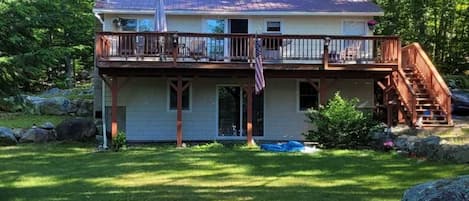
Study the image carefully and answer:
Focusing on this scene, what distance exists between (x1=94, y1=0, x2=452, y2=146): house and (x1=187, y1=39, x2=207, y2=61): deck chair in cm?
3

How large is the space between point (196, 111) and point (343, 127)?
18.3 feet

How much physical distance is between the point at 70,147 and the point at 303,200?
1057 centimetres

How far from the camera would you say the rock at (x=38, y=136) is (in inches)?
759

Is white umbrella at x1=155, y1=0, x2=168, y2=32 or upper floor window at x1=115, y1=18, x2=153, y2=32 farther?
upper floor window at x1=115, y1=18, x2=153, y2=32

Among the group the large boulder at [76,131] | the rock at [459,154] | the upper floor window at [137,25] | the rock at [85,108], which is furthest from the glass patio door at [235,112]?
the rock at [459,154]

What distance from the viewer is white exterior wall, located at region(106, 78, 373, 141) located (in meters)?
20.1

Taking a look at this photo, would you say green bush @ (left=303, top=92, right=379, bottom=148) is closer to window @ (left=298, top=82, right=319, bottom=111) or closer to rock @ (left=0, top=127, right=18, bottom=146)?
window @ (left=298, top=82, right=319, bottom=111)

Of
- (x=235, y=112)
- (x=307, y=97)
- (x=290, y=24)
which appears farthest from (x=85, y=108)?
(x=307, y=97)

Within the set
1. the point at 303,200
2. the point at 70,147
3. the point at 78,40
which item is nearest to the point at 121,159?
the point at 70,147

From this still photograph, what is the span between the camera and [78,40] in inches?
1336

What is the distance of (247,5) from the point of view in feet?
69.1

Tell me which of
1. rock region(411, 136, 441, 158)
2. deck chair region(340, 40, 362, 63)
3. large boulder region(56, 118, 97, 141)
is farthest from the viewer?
large boulder region(56, 118, 97, 141)

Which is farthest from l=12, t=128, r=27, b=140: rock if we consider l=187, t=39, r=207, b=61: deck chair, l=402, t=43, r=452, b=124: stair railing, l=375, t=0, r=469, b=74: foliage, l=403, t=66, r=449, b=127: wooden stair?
l=375, t=0, r=469, b=74: foliage

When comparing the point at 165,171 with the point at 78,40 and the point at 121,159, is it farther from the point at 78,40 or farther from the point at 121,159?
the point at 78,40
